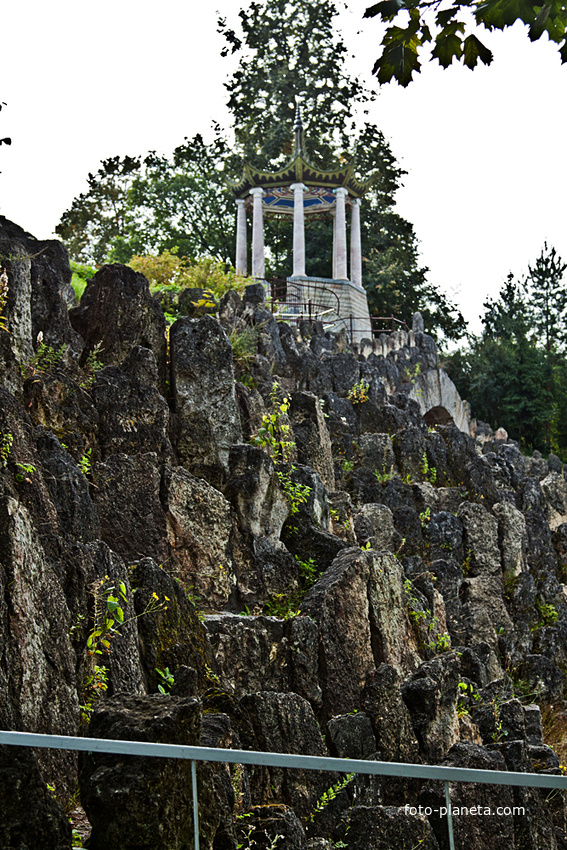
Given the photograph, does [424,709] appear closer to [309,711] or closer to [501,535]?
[309,711]

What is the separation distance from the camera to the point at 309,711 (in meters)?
5.49

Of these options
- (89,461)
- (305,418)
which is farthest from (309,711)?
(305,418)

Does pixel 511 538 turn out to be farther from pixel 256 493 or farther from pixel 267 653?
pixel 267 653

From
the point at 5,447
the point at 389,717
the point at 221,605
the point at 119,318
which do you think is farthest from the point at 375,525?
the point at 5,447

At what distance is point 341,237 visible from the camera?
31484 mm

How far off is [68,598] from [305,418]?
571 cm

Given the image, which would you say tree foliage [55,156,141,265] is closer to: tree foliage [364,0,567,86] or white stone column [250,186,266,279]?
white stone column [250,186,266,279]

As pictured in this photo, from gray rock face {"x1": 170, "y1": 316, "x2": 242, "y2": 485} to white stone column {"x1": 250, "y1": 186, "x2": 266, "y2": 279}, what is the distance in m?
21.5

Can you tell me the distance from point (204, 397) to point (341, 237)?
23.9 m

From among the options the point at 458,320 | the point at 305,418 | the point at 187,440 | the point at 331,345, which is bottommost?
the point at 187,440

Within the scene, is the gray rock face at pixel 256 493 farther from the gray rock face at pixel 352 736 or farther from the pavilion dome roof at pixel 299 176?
the pavilion dome roof at pixel 299 176

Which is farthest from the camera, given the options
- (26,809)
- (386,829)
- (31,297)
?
(31,297)

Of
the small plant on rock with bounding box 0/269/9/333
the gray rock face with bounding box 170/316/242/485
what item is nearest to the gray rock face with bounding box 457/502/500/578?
the gray rock face with bounding box 170/316/242/485

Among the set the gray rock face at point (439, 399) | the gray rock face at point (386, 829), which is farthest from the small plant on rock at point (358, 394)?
the gray rock face at point (386, 829)
